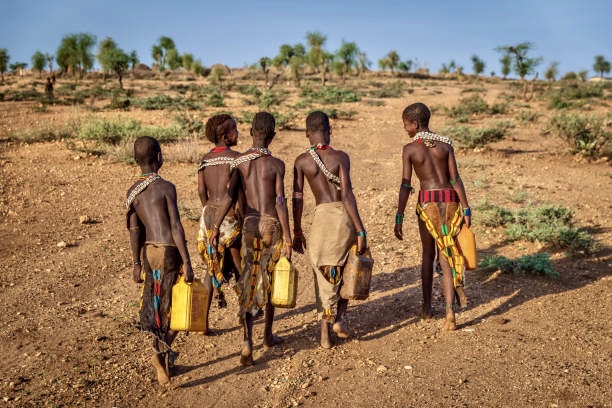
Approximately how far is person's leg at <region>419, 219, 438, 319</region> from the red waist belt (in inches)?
9.1

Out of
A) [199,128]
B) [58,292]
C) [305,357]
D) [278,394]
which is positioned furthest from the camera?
[199,128]

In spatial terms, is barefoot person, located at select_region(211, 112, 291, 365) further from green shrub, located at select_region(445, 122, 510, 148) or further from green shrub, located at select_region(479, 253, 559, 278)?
green shrub, located at select_region(445, 122, 510, 148)

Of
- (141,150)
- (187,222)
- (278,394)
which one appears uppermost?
(141,150)

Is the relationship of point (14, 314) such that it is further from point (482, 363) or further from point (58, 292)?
point (482, 363)

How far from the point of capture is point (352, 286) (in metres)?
4.10

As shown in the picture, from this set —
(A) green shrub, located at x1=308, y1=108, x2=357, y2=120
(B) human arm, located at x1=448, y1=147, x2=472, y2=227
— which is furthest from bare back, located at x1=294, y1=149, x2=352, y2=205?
(A) green shrub, located at x1=308, y1=108, x2=357, y2=120

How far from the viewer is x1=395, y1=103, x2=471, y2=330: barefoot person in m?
4.40

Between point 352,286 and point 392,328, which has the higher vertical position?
point 352,286

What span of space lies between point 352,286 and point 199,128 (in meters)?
11.0

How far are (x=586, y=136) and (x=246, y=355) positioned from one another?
10.7m

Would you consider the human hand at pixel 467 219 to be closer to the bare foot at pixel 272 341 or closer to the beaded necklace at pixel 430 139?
the beaded necklace at pixel 430 139

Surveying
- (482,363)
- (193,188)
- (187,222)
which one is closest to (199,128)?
(193,188)

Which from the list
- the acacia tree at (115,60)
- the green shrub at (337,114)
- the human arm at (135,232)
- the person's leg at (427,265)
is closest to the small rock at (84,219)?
the human arm at (135,232)

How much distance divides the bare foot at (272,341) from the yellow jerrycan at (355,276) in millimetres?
674
